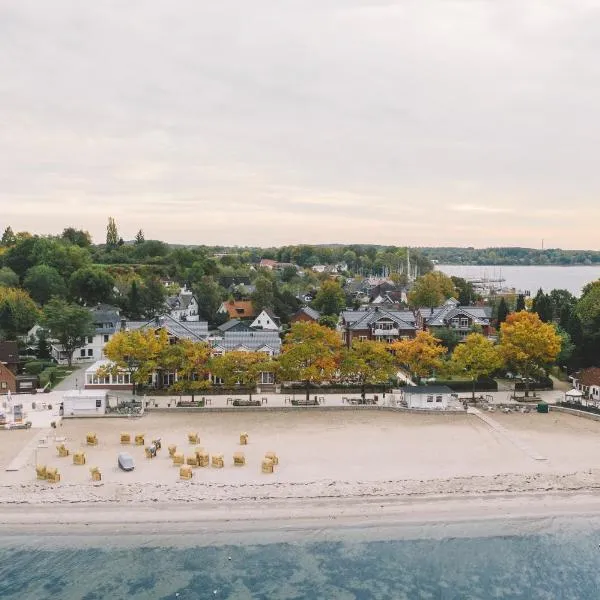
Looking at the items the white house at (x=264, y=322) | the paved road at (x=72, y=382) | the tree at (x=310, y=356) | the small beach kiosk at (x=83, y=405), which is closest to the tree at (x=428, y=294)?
the white house at (x=264, y=322)

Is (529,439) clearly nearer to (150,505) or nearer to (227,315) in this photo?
(150,505)

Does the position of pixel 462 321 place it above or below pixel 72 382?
above

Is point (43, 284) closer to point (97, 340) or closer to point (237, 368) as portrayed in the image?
point (97, 340)

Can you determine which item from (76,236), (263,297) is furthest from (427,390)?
(76,236)

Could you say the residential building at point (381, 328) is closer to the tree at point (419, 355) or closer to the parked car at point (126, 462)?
the tree at point (419, 355)

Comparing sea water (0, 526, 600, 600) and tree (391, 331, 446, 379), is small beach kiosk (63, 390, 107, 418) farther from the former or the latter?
tree (391, 331, 446, 379)

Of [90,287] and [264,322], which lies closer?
[264,322]

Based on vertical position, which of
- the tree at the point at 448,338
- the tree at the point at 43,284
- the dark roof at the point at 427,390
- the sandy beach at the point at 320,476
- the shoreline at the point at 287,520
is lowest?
the shoreline at the point at 287,520
